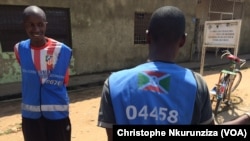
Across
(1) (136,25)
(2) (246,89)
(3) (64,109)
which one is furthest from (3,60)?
(2) (246,89)

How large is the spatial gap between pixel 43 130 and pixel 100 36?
264 inches

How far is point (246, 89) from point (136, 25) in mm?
4603

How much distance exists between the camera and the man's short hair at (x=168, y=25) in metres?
1.19

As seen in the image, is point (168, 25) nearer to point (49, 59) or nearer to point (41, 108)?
point (49, 59)

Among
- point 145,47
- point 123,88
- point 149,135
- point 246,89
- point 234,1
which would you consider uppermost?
point 234,1

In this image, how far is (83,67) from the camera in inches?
335

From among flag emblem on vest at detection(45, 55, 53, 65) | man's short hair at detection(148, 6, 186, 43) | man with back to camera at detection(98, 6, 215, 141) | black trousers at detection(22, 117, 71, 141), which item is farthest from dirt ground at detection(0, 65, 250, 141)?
man's short hair at detection(148, 6, 186, 43)

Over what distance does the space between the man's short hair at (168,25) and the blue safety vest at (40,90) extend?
129 centimetres

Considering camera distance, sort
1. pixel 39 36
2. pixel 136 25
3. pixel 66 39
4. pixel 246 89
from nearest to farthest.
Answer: pixel 39 36, pixel 246 89, pixel 66 39, pixel 136 25

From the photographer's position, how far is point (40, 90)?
7.28 ft

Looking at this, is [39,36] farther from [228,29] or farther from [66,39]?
[66,39]

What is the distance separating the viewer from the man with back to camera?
3.75ft

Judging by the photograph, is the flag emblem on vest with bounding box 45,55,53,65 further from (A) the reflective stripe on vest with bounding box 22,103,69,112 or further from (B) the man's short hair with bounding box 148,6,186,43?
(B) the man's short hair with bounding box 148,6,186,43

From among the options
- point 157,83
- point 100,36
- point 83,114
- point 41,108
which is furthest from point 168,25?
point 100,36
